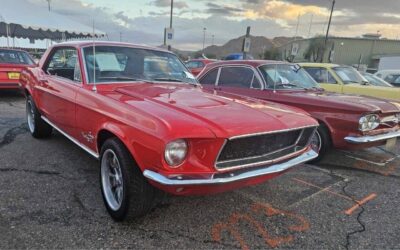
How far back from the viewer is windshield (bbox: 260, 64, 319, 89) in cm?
581

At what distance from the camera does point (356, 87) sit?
806 cm

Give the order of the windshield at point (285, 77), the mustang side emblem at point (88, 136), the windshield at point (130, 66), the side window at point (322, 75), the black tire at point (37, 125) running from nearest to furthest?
1. the mustang side emblem at point (88, 136)
2. the windshield at point (130, 66)
3. the black tire at point (37, 125)
4. the windshield at point (285, 77)
5. the side window at point (322, 75)

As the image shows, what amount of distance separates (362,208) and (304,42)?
269 feet

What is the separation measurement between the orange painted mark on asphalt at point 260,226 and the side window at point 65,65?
231 cm

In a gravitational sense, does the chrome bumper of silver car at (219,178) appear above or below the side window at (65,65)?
below

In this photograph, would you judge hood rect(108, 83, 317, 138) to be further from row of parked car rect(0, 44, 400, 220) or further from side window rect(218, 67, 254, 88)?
side window rect(218, 67, 254, 88)

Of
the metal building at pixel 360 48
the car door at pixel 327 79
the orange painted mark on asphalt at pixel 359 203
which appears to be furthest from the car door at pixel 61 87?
the metal building at pixel 360 48

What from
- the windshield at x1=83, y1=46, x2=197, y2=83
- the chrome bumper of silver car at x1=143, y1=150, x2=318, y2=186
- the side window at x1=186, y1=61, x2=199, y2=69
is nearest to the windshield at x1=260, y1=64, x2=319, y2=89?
the windshield at x1=83, y1=46, x2=197, y2=83

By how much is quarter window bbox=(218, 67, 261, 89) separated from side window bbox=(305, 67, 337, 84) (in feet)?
10.5

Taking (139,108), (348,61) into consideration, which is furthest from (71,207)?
(348,61)

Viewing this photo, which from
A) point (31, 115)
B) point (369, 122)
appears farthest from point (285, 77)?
point (31, 115)

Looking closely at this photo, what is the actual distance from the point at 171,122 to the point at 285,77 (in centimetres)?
381

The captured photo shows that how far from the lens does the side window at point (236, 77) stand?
6013mm

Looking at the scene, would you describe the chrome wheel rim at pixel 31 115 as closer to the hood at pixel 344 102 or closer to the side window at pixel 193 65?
the hood at pixel 344 102
